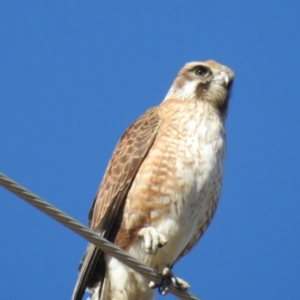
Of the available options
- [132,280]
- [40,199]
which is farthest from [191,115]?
[40,199]

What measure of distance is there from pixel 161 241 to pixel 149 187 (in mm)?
369

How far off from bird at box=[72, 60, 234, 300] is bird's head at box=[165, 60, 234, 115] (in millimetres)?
370

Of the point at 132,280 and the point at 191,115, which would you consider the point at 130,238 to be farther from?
the point at 191,115

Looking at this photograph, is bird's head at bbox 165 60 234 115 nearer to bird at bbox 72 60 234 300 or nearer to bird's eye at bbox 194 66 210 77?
bird's eye at bbox 194 66 210 77

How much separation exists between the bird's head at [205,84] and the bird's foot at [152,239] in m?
1.24

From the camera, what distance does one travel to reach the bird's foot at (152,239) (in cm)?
551

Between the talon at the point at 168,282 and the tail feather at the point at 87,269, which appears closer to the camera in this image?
the talon at the point at 168,282

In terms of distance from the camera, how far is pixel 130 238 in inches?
221

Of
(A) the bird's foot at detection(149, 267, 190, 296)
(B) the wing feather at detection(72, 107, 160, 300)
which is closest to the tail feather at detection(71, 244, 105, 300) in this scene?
(B) the wing feather at detection(72, 107, 160, 300)

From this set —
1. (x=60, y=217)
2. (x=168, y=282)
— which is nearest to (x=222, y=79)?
(x=168, y=282)

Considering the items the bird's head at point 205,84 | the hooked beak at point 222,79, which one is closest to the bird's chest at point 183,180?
the bird's head at point 205,84

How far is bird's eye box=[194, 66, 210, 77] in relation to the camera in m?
6.67

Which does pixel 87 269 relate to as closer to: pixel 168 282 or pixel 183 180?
pixel 168 282

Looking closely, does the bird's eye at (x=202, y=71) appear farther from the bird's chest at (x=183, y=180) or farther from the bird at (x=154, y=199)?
the bird's chest at (x=183, y=180)
